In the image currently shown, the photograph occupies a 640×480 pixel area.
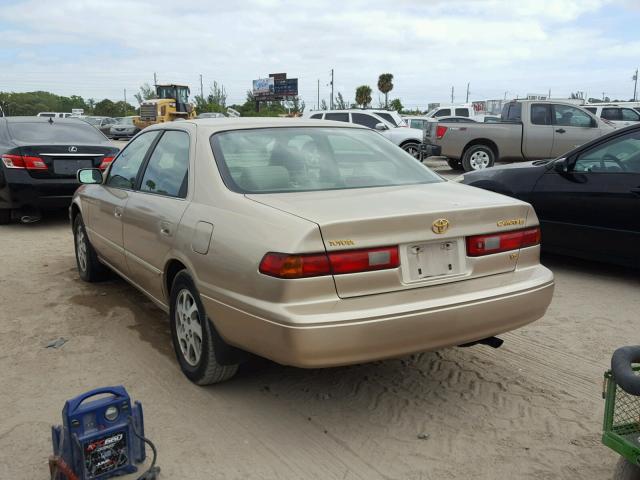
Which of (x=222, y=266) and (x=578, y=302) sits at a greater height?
(x=222, y=266)

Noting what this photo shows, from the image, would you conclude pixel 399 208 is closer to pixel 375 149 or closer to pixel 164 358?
pixel 375 149

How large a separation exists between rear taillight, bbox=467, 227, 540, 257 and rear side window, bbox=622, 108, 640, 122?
18.3m

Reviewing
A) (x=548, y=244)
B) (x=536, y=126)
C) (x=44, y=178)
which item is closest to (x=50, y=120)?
(x=44, y=178)

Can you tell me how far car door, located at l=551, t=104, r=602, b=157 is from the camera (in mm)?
14242

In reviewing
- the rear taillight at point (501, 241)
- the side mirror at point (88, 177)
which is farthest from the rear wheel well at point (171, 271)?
the side mirror at point (88, 177)

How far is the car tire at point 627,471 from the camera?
2.34 metres

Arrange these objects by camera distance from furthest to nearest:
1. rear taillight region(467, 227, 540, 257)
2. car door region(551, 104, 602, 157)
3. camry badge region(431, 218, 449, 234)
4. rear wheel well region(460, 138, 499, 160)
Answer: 1. rear wheel well region(460, 138, 499, 160)
2. car door region(551, 104, 602, 157)
3. rear taillight region(467, 227, 540, 257)
4. camry badge region(431, 218, 449, 234)

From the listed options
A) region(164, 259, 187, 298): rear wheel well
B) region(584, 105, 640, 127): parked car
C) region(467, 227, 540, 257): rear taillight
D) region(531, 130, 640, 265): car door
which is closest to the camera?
region(467, 227, 540, 257): rear taillight

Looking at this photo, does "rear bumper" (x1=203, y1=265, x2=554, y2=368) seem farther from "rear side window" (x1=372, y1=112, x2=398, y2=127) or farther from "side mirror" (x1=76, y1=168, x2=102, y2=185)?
"rear side window" (x1=372, y1=112, x2=398, y2=127)

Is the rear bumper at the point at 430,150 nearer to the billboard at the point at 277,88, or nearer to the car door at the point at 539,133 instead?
the car door at the point at 539,133

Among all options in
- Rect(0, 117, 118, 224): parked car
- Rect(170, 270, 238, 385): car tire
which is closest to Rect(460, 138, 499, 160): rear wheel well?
Rect(0, 117, 118, 224): parked car

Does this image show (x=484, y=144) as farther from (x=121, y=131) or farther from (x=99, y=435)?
(x=121, y=131)

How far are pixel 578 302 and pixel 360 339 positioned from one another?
3.13 meters

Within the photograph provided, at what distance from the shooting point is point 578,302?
5266mm
